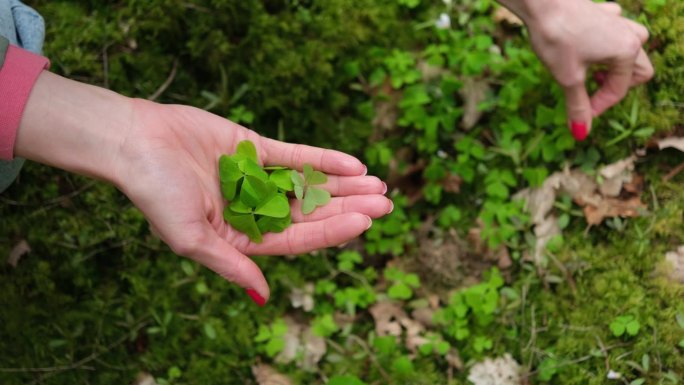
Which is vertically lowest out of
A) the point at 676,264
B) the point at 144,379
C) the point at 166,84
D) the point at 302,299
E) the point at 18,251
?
the point at 144,379

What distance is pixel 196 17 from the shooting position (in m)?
3.13

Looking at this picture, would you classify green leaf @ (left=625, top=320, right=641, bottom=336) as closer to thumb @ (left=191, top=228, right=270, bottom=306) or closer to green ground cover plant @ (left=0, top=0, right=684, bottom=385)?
green ground cover plant @ (left=0, top=0, right=684, bottom=385)

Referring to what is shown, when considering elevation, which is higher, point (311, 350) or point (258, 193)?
point (258, 193)

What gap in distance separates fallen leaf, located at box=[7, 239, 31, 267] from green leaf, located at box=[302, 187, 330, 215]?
147cm

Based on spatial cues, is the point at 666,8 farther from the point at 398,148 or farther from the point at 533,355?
the point at 533,355

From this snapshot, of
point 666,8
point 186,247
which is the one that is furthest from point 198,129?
point 666,8

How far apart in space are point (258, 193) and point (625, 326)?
1.63 metres

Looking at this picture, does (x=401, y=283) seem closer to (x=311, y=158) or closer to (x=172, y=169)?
(x=311, y=158)

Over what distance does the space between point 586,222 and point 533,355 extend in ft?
2.31

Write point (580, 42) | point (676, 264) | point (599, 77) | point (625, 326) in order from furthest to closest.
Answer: point (599, 77)
point (676, 264)
point (625, 326)
point (580, 42)

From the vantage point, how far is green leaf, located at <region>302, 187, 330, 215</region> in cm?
235

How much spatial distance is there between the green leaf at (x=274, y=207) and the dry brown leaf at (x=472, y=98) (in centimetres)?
Answer: 138

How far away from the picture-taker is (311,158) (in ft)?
7.95

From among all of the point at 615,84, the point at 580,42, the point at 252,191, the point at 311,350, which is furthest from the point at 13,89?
the point at 615,84
